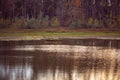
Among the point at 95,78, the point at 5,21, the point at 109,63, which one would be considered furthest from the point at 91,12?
the point at 95,78

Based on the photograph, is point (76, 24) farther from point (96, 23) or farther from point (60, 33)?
point (60, 33)

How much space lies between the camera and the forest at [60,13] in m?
61.2

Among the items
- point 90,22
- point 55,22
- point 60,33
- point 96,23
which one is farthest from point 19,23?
point 96,23

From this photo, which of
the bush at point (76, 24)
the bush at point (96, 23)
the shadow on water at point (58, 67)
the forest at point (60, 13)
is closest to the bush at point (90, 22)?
the forest at point (60, 13)

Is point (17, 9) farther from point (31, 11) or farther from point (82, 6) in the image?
point (82, 6)

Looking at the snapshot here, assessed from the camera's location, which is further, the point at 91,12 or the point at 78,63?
the point at 91,12

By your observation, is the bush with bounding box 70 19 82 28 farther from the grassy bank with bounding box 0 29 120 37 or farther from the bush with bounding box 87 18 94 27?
the grassy bank with bounding box 0 29 120 37

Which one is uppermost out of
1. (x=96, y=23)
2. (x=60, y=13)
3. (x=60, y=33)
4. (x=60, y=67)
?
(x=60, y=13)

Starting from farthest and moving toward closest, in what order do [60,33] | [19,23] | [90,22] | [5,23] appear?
Answer: [90,22]
[5,23]
[19,23]
[60,33]

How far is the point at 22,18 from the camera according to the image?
6222 cm

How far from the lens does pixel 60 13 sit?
6581 centimetres

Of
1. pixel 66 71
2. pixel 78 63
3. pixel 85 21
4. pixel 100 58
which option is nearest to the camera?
pixel 66 71

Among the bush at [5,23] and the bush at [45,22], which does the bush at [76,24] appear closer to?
the bush at [45,22]

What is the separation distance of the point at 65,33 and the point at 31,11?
12.8 metres
